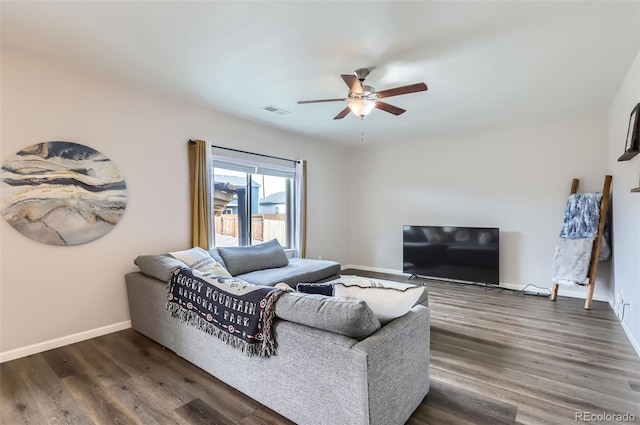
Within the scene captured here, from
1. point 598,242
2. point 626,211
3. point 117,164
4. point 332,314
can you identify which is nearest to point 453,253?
point 598,242

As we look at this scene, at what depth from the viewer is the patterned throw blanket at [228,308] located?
188cm

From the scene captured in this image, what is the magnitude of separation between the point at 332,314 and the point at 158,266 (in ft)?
6.72

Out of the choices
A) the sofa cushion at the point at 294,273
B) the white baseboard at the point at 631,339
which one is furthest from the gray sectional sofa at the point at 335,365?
the white baseboard at the point at 631,339

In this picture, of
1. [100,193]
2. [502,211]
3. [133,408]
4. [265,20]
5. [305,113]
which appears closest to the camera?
[133,408]

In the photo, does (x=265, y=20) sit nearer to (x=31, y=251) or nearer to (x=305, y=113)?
(x=305, y=113)

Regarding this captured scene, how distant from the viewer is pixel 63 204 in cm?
292

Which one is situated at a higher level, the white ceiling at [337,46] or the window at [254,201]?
the white ceiling at [337,46]

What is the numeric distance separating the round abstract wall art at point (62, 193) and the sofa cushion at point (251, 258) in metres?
1.28

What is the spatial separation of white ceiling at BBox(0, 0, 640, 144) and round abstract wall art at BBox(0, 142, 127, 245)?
0.89 metres

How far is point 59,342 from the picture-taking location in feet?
9.58

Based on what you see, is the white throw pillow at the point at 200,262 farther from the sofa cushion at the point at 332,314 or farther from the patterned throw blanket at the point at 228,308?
the sofa cushion at the point at 332,314

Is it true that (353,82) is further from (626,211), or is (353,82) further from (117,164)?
(626,211)

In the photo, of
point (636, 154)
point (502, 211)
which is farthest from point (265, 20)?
point (502, 211)

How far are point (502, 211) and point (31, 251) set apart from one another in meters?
6.00
